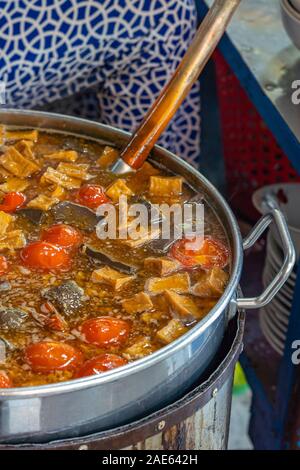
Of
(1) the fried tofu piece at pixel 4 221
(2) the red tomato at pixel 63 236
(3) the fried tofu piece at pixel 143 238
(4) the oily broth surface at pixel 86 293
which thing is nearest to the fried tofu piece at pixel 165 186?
(4) the oily broth surface at pixel 86 293

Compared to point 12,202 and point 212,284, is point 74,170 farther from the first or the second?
point 212,284

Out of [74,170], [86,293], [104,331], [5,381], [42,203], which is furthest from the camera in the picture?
[74,170]

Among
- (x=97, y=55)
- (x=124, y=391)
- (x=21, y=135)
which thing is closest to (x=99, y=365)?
(x=124, y=391)

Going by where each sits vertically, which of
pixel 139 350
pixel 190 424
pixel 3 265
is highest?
pixel 3 265

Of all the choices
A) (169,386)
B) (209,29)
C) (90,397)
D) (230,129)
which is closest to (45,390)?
(90,397)

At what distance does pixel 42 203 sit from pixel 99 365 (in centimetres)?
52

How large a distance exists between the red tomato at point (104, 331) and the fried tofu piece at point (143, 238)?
0.85 ft

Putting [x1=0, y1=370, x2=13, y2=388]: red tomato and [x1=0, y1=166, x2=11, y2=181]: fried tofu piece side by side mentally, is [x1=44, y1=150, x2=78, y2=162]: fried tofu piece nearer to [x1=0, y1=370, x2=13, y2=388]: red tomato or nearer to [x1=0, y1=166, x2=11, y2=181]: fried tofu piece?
[x1=0, y1=166, x2=11, y2=181]: fried tofu piece

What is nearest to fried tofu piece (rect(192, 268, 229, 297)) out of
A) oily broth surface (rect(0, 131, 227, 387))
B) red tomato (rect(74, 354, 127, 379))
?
oily broth surface (rect(0, 131, 227, 387))

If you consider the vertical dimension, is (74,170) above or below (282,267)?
above

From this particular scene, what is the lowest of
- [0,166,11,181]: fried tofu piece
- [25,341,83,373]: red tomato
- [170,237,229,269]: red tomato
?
[25,341,83,373]: red tomato

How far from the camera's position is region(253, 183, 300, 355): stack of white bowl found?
225 cm

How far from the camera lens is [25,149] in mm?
1869

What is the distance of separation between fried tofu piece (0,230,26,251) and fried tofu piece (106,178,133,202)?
0.25 m
